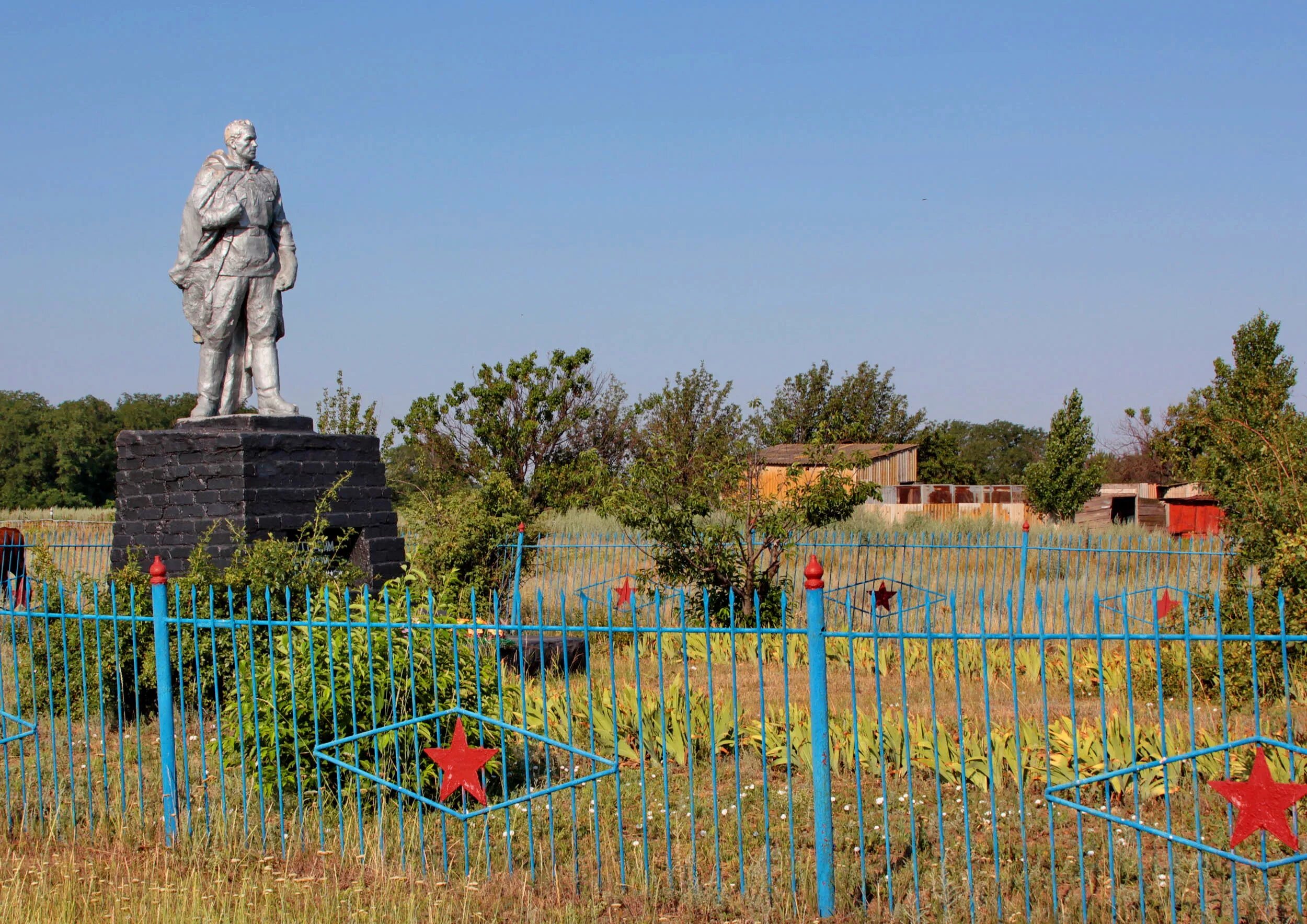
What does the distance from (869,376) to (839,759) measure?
37.3m

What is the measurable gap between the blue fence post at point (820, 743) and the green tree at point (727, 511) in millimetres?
6869

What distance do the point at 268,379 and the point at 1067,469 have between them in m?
18.1

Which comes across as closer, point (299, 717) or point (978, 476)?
point (299, 717)

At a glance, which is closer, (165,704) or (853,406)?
(165,704)

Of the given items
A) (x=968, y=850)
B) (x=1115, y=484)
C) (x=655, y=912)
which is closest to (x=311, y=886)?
(x=655, y=912)

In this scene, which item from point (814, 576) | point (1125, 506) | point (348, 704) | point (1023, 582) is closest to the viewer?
point (814, 576)

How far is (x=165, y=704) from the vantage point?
522cm

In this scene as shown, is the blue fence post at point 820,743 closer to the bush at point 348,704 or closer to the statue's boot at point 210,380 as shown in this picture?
the bush at point 348,704

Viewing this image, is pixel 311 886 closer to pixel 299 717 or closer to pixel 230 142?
pixel 299 717

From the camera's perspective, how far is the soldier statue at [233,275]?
29.8 feet

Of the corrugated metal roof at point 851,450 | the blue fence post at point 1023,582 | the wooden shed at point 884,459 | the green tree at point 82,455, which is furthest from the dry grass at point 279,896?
the green tree at point 82,455

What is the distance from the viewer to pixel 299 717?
5.48 meters

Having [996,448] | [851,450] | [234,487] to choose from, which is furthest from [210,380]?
[996,448]

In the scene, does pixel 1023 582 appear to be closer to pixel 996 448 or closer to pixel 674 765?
pixel 674 765
